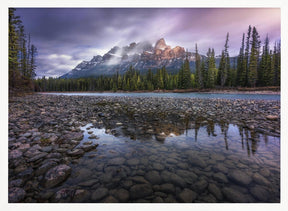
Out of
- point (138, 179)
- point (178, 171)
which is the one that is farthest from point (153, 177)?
point (178, 171)

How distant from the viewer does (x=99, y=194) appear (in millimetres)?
1751

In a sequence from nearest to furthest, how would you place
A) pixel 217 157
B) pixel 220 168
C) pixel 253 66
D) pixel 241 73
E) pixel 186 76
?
pixel 220 168
pixel 217 157
pixel 253 66
pixel 241 73
pixel 186 76

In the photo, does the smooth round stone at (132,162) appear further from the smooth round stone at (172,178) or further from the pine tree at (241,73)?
the pine tree at (241,73)

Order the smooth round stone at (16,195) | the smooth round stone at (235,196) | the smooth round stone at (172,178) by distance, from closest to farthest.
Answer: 1. the smooth round stone at (16,195)
2. the smooth round stone at (235,196)
3. the smooth round stone at (172,178)

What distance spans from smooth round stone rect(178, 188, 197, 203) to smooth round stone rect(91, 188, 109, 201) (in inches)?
41.9

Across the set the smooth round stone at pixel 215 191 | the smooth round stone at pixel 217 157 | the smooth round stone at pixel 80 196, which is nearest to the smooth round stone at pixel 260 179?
the smooth round stone at pixel 217 157

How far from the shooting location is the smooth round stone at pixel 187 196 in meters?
Result: 1.74

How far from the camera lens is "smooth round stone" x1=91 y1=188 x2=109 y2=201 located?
1.70 metres

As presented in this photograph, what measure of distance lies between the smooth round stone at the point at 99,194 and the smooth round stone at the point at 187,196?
106 cm

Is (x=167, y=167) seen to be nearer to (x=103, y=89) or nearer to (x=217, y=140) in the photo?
(x=217, y=140)

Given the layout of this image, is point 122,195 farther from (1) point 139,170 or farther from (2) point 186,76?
(2) point 186,76

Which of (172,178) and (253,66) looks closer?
(172,178)

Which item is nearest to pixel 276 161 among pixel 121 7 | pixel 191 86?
pixel 121 7

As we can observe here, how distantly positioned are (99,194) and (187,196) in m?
1.25
